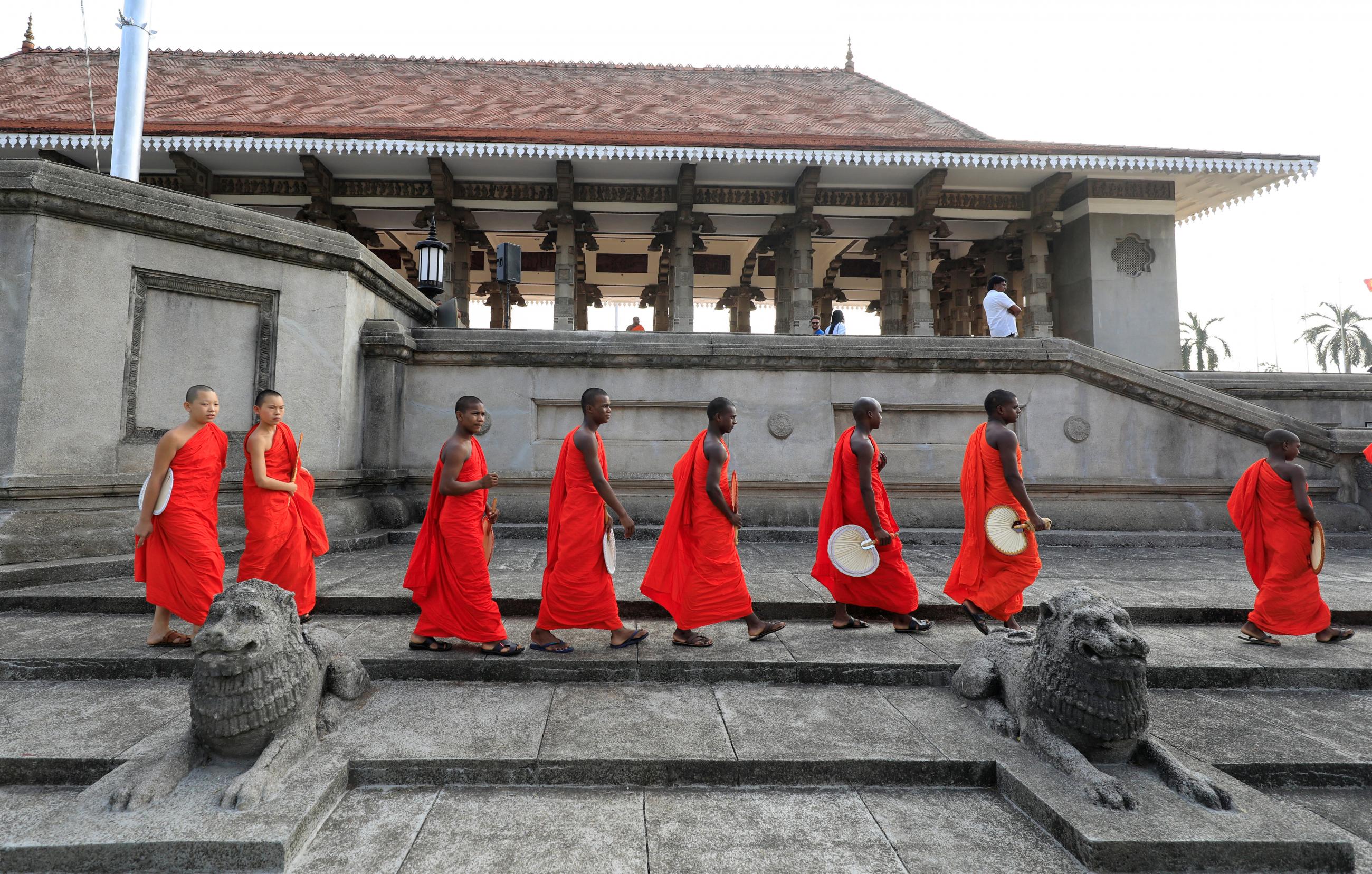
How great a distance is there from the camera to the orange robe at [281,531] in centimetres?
382

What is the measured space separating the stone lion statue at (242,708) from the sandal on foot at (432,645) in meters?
0.98

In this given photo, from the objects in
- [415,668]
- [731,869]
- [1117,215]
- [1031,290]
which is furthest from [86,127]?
[1117,215]

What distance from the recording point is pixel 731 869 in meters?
2.10

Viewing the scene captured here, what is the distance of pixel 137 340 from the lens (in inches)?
215

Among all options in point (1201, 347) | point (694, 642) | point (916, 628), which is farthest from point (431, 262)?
point (1201, 347)

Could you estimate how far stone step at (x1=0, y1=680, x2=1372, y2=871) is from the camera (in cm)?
212

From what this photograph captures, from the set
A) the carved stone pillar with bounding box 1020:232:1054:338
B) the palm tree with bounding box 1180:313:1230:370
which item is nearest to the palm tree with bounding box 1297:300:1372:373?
the palm tree with bounding box 1180:313:1230:370

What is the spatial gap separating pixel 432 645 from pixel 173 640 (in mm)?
1405

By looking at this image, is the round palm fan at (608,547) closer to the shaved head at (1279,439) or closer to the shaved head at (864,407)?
the shaved head at (864,407)

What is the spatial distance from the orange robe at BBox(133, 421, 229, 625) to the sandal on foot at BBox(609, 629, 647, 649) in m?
2.18

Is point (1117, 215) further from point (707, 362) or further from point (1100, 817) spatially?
point (1100, 817)

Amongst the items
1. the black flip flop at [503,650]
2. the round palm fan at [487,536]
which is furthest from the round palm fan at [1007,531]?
the round palm fan at [487,536]

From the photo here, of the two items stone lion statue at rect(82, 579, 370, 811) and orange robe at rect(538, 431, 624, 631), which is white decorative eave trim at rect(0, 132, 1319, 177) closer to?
orange robe at rect(538, 431, 624, 631)

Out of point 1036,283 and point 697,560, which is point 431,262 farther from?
point 1036,283
